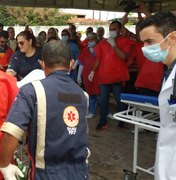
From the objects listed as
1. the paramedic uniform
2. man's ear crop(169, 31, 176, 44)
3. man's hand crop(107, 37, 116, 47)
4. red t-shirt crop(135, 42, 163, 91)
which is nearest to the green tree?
man's hand crop(107, 37, 116, 47)

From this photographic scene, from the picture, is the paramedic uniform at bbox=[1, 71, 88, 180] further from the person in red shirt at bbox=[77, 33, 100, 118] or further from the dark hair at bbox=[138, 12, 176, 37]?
the person in red shirt at bbox=[77, 33, 100, 118]

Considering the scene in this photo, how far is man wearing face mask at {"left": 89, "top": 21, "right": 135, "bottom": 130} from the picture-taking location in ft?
17.9

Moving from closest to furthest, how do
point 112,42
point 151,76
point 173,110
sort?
point 173,110
point 151,76
point 112,42

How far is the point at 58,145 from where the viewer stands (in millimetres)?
2002

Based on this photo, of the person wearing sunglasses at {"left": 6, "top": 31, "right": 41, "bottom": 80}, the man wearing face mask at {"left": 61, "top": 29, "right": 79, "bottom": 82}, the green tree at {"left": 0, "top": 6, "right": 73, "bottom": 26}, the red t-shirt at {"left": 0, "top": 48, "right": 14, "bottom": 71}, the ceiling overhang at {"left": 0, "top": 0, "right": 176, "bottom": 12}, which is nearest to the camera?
the person wearing sunglasses at {"left": 6, "top": 31, "right": 41, "bottom": 80}

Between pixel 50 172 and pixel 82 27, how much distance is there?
84.3 ft

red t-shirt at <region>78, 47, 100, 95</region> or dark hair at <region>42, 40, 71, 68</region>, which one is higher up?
dark hair at <region>42, 40, 71, 68</region>

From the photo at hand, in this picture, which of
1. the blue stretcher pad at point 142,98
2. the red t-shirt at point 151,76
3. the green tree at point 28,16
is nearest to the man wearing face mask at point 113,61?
the red t-shirt at point 151,76

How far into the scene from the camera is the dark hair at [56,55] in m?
2.09

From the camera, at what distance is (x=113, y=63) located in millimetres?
5555

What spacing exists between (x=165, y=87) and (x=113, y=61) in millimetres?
3643

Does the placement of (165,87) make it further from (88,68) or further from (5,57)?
(88,68)

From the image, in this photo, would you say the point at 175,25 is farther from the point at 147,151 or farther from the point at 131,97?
the point at 147,151

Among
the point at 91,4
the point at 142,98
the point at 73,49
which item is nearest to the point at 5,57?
the point at 73,49
